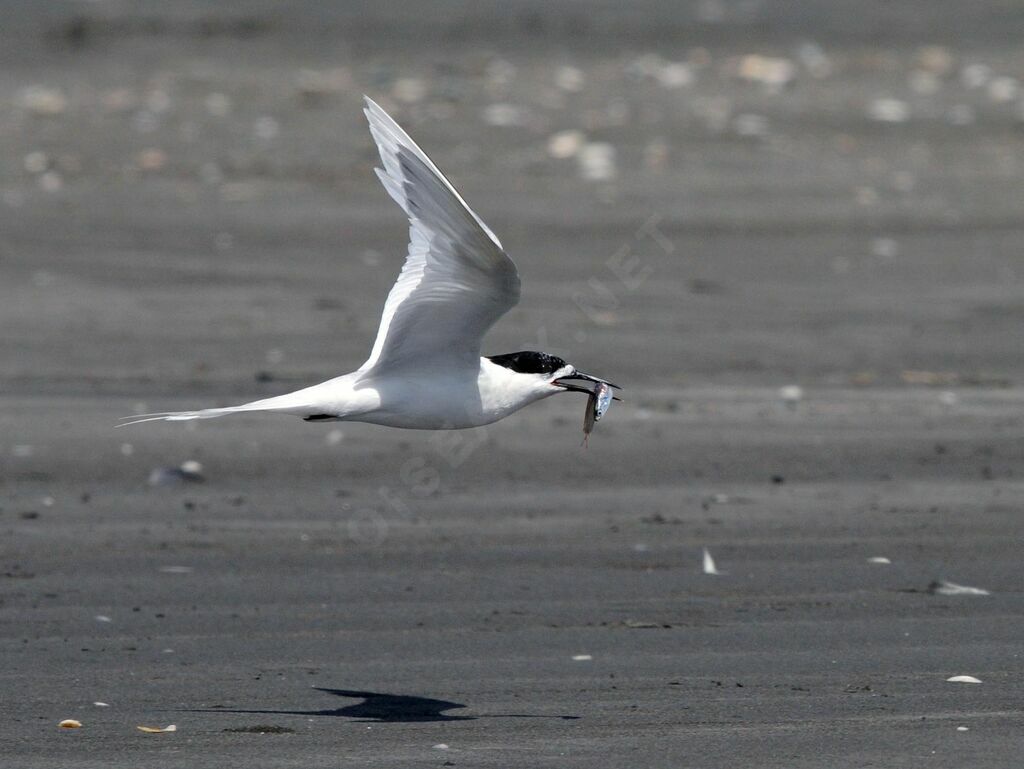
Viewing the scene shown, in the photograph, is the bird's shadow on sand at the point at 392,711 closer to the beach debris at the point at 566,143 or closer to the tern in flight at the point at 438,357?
the tern in flight at the point at 438,357

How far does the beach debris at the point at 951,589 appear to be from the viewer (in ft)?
22.6

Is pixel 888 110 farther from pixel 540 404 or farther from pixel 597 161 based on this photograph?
pixel 540 404

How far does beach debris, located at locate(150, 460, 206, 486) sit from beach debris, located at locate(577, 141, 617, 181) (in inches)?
300

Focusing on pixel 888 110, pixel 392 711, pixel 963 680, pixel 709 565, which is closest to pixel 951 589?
pixel 709 565

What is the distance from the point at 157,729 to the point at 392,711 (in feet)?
2.34

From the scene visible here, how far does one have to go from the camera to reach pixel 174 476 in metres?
8.30

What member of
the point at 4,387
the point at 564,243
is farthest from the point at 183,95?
the point at 4,387

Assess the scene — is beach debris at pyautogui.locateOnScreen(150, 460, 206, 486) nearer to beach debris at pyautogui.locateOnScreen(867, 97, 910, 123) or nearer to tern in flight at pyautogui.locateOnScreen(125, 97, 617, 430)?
tern in flight at pyautogui.locateOnScreen(125, 97, 617, 430)

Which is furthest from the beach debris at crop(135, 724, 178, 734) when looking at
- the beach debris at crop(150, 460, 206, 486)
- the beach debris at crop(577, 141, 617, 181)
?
the beach debris at crop(577, 141, 617, 181)

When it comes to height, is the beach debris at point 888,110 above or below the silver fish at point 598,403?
above

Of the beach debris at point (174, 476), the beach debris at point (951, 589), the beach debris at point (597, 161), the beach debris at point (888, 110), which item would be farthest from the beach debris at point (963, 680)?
Answer: the beach debris at point (888, 110)

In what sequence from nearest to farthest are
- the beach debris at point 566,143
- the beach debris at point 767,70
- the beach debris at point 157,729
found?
the beach debris at point 157,729 < the beach debris at point 566,143 < the beach debris at point 767,70

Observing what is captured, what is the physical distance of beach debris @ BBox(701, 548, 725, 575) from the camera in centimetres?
715

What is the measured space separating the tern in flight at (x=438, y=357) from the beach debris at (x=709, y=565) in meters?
1.09
